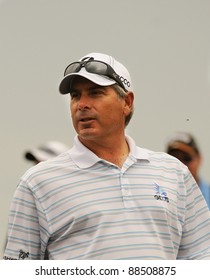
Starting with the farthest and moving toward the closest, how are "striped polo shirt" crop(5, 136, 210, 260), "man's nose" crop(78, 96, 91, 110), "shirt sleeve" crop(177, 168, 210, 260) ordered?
1. "shirt sleeve" crop(177, 168, 210, 260)
2. "man's nose" crop(78, 96, 91, 110)
3. "striped polo shirt" crop(5, 136, 210, 260)

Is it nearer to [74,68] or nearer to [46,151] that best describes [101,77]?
[74,68]

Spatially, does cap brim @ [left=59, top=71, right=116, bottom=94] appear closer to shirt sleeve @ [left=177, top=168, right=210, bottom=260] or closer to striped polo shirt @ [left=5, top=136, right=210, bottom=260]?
striped polo shirt @ [left=5, top=136, right=210, bottom=260]

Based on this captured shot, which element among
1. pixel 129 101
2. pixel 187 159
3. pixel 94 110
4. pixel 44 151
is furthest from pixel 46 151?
pixel 94 110

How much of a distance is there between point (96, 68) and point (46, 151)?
96 cm

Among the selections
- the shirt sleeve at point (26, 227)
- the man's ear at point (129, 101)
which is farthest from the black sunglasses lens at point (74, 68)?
the shirt sleeve at point (26, 227)

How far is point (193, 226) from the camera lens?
2.20 m

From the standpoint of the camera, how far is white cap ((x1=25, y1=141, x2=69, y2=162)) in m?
2.97

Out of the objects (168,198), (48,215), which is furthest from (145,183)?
(48,215)

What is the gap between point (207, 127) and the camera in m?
3.09

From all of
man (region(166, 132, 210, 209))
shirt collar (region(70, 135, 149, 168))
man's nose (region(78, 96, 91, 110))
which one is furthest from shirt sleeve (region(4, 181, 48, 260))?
man (region(166, 132, 210, 209))

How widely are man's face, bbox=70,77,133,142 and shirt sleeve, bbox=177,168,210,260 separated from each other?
348 mm

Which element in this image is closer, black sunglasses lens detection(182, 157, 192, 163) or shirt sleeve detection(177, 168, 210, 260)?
shirt sleeve detection(177, 168, 210, 260)

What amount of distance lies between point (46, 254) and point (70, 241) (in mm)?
131
